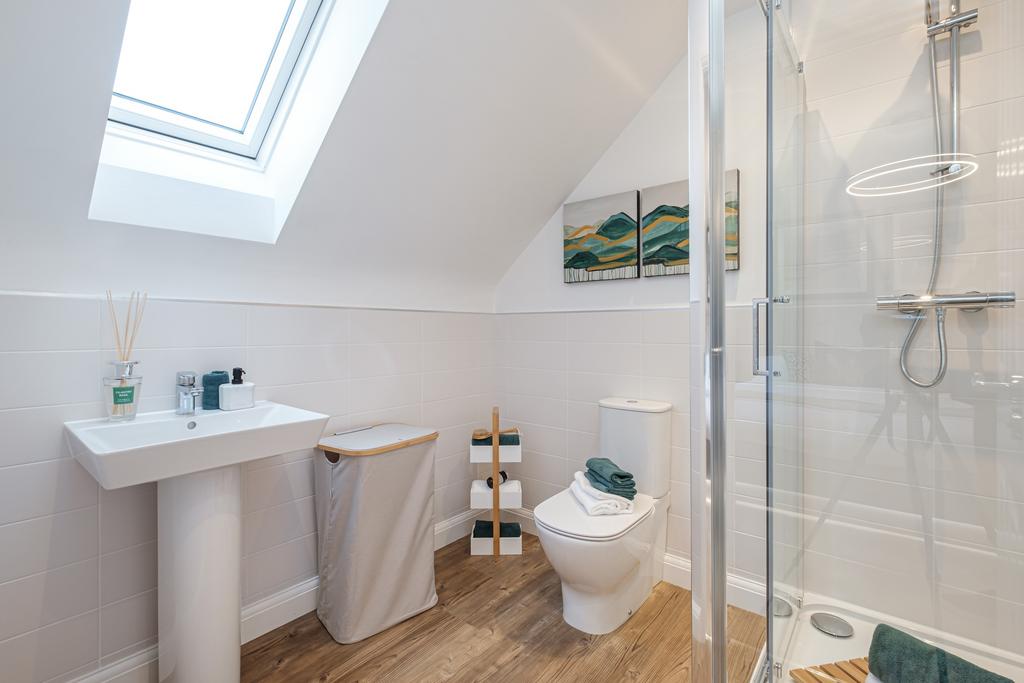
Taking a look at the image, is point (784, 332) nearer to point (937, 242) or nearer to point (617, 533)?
point (937, 242)

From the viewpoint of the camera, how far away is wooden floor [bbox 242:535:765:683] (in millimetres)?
1565

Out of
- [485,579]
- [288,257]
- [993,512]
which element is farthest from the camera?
[485,579]

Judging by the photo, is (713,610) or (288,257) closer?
(713,610)

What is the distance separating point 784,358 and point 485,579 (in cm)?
163

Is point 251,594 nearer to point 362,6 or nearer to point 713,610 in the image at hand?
point 713,610

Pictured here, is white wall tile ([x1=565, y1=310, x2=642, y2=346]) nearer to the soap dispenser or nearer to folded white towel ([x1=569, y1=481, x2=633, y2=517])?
folded white towel ([x1=569, y1=481, x2=633, y2=517])

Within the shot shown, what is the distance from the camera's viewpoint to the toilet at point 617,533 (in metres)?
1.68

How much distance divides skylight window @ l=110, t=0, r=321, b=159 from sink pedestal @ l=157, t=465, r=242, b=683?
1.21 metres

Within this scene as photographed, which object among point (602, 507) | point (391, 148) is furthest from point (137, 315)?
point (602, 507)

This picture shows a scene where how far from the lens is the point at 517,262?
8.91 ft

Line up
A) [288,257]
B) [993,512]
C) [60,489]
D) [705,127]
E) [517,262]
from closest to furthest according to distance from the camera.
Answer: [705,127]
[993,512]
[60,489]
[288,257]
[517,262]

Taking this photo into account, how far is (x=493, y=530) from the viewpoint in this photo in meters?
2.40

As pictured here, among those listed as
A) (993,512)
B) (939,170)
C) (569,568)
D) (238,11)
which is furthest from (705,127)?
(238,11)

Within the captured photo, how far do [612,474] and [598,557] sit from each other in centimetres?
35
